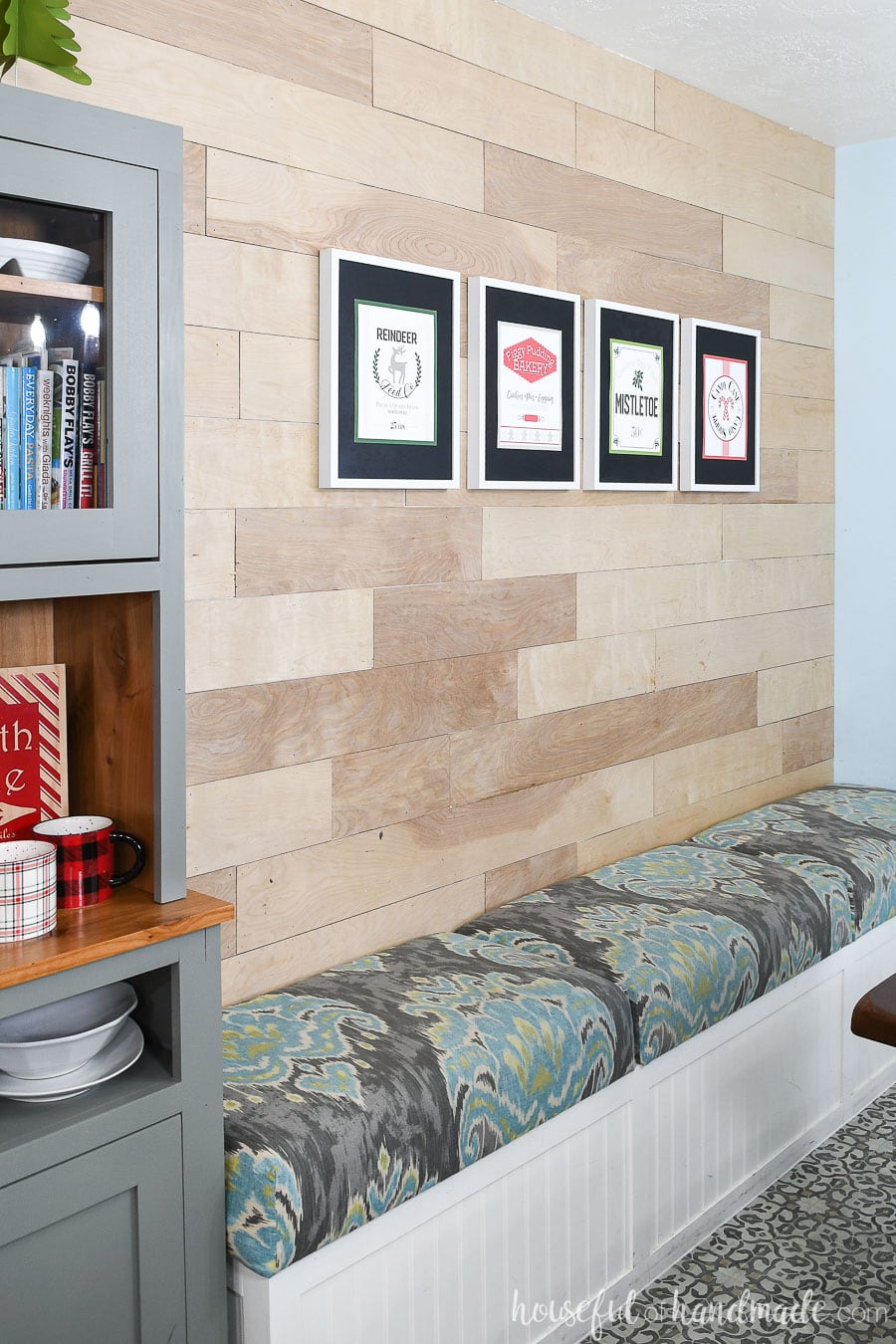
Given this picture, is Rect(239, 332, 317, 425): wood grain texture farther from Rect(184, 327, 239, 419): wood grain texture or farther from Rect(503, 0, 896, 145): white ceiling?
Rect(503, 0, 896, 145): white ceiling

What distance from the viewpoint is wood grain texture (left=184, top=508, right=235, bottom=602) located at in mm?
2160

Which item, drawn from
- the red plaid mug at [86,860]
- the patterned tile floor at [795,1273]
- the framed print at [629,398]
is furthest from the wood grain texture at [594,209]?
the patterned tile floor at [795,1273]

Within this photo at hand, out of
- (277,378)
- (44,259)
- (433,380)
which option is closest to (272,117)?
(277,378)

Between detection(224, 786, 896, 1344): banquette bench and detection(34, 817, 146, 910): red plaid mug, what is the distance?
15.5 inches

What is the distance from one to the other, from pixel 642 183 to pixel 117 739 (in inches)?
82.9

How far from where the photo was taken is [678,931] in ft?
8.58

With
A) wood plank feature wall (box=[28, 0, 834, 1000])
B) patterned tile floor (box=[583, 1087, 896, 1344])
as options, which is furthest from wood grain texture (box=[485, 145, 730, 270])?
patterned tile floor (box=[583, 1087, 896, 1344])

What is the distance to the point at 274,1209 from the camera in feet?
5.53

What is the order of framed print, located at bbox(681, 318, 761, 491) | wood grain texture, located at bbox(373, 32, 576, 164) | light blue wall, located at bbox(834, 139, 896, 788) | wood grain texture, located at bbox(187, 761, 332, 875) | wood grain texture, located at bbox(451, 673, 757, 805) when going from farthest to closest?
light blue wall, located at bbox(834, 139, 896, 788) < framed print, located at bbox(681, 318, 761, 491) < wood grain texture, located at bbox(451, 673, 757, 805) < wood grain texture, located at bbox(373, 32, 576, 164) < wood grain texture, located at bbox(187, 761, 332, 875)

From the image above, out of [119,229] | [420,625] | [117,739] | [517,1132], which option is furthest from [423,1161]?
[119,229]

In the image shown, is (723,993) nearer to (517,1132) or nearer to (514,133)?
(517,1132)

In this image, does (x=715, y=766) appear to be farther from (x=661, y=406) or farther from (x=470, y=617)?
(x=470, y=617)

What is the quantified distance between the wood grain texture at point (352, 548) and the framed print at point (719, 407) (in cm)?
88

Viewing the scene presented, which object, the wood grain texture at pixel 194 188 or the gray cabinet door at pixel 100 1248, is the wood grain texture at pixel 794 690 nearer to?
the wood grain texture at pixel 194 188
